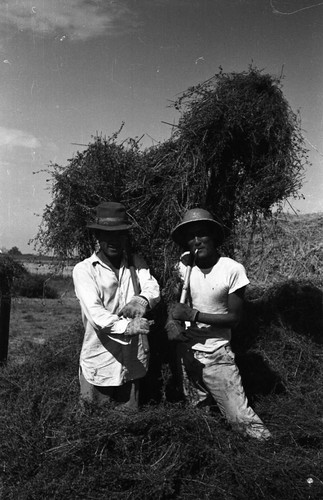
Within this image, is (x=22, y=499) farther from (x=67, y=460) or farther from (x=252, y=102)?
(x=252, y=102)

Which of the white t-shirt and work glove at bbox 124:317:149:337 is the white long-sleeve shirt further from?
the white t-shirt

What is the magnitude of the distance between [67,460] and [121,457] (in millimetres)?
360

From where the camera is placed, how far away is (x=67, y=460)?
3.21 metres

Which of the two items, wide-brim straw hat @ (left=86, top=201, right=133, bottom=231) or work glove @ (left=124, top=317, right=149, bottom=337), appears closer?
work glove @ (left=124, top=317, right=149, bottom=337)

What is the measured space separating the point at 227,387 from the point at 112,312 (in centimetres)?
109

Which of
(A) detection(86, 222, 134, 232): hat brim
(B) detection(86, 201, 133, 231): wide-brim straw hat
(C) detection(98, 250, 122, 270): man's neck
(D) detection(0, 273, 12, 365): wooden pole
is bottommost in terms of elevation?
(D) detection(0, 273, 12, 365): wooden pole

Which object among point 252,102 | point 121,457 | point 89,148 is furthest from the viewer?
point 89,148

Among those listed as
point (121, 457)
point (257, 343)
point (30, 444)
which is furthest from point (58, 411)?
point (257, 343)

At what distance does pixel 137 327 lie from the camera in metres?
3.45

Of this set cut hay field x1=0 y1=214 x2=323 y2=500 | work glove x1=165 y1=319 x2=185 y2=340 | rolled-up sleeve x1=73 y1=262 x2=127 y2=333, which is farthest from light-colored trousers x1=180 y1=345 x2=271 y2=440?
rolled-up sleeve x1=73 y1=262 x2=127 y2=333

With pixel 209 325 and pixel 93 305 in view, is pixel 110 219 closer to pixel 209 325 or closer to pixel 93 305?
pixel 93 305

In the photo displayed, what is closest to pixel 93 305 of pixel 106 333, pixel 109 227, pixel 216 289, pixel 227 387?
A: pixel 106 333

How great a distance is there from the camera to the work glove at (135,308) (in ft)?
11.9

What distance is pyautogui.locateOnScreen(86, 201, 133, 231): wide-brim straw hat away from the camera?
3.88 meters
